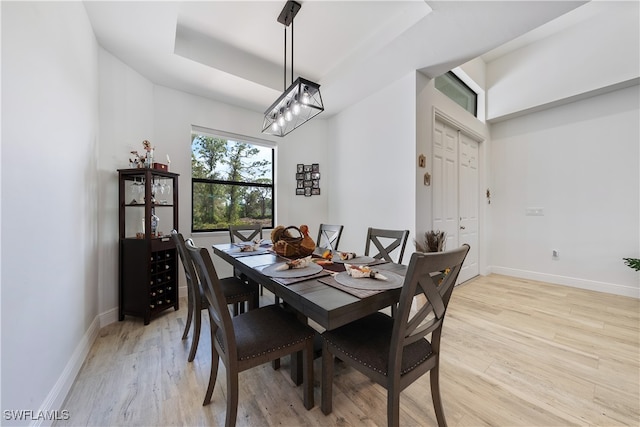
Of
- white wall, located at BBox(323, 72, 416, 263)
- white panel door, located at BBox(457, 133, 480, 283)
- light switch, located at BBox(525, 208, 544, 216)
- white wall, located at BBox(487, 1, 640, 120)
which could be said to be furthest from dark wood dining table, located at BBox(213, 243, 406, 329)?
white wall, located at BBox(487, 1, 640, 120)

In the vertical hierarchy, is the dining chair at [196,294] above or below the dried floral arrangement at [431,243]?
below

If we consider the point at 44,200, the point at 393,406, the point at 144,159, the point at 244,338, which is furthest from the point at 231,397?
the point at 144,159

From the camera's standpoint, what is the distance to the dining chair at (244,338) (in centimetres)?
110

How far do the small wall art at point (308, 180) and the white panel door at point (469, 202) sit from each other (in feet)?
7.27

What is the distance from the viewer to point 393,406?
977mm

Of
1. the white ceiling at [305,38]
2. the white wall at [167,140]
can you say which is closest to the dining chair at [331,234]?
the white wall at [167,140]

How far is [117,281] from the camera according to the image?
7.80ft

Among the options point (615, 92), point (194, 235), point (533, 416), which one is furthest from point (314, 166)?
point (615, 92)

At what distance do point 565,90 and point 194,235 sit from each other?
5.40 m

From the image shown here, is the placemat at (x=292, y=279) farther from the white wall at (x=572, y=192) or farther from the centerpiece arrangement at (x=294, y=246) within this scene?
the white wall at (x=572, y=192)

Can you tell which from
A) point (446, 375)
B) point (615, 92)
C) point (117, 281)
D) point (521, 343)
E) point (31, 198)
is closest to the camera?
point (31, 198)

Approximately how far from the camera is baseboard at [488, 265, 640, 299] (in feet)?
10.0

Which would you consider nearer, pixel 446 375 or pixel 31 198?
pixel 31 198

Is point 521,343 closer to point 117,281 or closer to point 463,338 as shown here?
point 463,338
